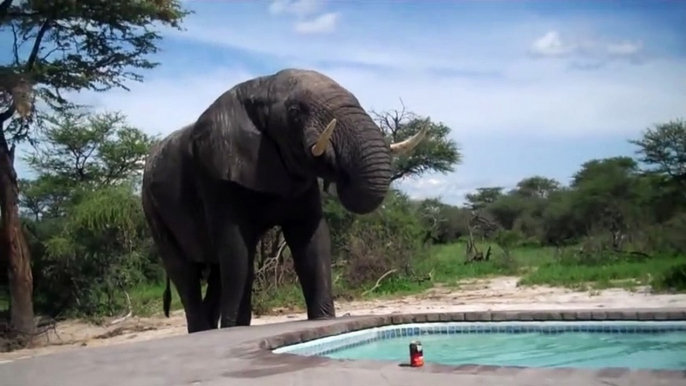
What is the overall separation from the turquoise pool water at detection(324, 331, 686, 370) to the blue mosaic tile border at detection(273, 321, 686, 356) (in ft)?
0.13

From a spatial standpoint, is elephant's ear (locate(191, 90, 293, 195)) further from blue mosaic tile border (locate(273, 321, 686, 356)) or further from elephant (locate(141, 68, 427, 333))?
blue mosaic tile border (locate(273, 321, 686, 356))

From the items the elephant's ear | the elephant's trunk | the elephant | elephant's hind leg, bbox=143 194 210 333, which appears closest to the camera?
the elephant's trunk

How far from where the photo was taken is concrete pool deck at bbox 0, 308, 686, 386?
3.99 metres

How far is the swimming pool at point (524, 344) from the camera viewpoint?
19.9 feet

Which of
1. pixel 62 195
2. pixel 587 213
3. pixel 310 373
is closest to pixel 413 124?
pixel 587 213

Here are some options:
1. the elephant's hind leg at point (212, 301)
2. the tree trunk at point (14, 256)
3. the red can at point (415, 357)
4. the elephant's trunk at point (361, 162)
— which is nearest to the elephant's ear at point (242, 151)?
the elephant's trunk at point (361, 162)

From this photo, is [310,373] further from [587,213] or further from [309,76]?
[587,213]

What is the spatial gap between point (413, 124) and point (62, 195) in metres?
7.80

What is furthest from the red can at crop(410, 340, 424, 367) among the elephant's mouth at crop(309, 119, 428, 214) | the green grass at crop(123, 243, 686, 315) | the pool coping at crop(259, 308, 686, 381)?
the green grass at crop(123, 243, 686, 315)

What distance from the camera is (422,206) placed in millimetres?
29234

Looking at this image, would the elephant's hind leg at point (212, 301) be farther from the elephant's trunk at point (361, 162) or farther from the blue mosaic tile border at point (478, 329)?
the elephant's trunk at point (361, 162)

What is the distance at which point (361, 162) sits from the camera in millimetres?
6156

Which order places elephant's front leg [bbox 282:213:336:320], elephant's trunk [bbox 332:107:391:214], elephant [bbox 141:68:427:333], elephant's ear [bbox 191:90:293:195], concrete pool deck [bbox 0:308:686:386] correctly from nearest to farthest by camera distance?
1. concrete pool deck [bbox 0:308:686:386]
2. elephant's trunk [bbox 332:107:391:214]
3. elephant [bbox 141:68:427:333]
4. elephant's ear [bbox 191:90:293:195]
5. elephant's front leg [bbox 282:213:336:320]

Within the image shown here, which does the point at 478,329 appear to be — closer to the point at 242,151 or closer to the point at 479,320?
the point at 479,320
